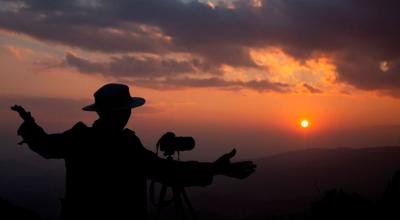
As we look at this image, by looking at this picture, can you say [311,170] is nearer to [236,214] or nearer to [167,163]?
[236,214]

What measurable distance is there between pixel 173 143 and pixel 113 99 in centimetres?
87

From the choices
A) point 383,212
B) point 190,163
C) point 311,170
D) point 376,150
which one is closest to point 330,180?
point 311,170

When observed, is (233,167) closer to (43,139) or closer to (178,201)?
(178,201)

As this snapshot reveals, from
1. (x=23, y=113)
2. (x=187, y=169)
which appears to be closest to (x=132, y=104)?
(x=187, y=169)

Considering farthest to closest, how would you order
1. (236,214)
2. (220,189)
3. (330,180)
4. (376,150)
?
(376,150) → (220,189) → (330,180) → (236,214)

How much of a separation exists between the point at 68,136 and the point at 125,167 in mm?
645

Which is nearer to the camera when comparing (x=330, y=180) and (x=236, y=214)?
(x=236, y=214)

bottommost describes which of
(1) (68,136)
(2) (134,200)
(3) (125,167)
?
(2) (134,200)

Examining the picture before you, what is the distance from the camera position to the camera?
4781mm

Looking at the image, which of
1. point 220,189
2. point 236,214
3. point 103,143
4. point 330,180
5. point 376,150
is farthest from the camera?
point 376,150

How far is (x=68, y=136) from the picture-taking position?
430cm

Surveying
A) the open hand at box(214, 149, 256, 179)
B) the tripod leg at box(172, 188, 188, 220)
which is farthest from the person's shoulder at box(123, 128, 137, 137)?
the tripod leg at box(172, 188, 188, 220)

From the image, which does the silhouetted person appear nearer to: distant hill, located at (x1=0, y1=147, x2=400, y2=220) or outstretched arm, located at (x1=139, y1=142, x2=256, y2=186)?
outstretched arm, located at (x1=139, y1=142, x2=256, y2=186)

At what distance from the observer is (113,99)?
14.3 feet
